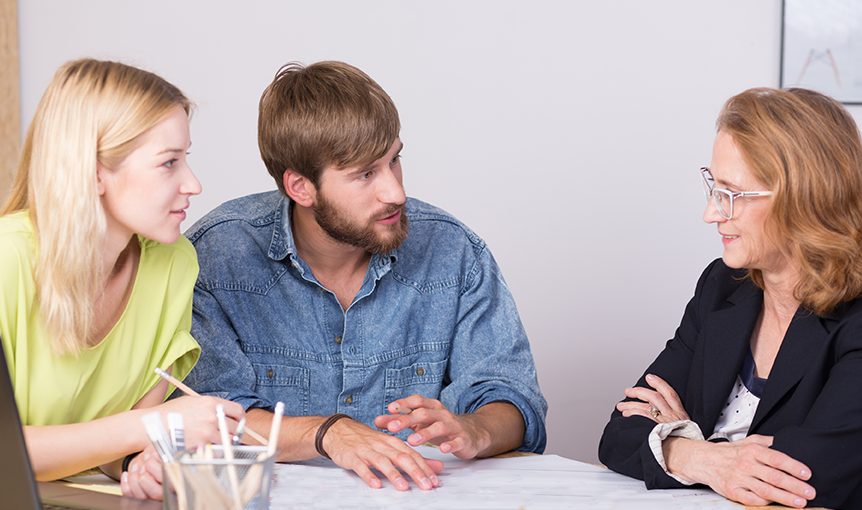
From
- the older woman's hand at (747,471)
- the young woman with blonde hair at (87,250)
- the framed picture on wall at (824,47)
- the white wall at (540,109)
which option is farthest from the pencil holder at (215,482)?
the framed picture on wall at (824,47)

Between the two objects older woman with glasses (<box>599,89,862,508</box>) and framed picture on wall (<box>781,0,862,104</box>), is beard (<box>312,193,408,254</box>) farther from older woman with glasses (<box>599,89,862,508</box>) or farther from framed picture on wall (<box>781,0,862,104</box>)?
framed picture on wall (<box>781,0,862,104</box>)

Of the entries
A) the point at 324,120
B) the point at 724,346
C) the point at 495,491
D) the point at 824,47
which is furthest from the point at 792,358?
the point at 824,47

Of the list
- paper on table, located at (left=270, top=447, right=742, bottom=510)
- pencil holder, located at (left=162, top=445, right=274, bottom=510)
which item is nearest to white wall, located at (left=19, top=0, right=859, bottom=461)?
paper on table, located at (left=270, top=447, right=742, bottom=510)

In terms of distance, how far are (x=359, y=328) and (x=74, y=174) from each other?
0.73 m

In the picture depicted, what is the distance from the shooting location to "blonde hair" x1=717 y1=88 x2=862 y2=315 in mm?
1850

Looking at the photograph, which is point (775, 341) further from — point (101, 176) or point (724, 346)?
point (101, 176)

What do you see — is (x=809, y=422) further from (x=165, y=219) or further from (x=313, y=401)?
(x=165, y=219)

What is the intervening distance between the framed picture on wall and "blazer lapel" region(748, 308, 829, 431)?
5.61 feet

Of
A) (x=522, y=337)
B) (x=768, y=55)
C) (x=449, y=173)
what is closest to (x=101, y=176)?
(x=522, y=337)

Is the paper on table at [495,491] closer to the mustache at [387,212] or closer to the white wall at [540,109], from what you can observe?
the mustache at [387,212]

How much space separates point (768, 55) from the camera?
3402mm

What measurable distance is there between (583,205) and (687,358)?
133 centimetres

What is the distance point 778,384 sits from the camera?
72.9 inches

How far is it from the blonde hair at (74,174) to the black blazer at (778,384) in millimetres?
917
